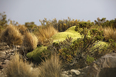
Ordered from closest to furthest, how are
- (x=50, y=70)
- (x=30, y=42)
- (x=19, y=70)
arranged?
(x=50, y=70) → (x=19, y=70) → (x=30, y=42)

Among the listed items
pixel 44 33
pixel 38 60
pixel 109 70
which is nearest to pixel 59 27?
pixel 44 33

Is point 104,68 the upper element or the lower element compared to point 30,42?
lower

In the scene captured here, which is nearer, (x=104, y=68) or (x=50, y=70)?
(x=104, y=68)

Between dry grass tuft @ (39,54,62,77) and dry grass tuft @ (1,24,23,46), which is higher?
dry grass tuft @ (1,24,23,46)

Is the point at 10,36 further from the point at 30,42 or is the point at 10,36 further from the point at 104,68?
the point at 104,68

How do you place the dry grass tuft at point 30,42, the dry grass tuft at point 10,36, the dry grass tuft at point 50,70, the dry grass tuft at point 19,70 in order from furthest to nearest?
the dry grass tuft at point 10,36
the dry grass tuft at point 30,42
the dry grass tuft at point 19,70
the dry grass tuft at point 50,70

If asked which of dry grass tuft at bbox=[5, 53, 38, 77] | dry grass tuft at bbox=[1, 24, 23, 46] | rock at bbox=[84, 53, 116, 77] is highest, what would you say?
dry grass tuft at bbox=[1, 24, 23, 46]

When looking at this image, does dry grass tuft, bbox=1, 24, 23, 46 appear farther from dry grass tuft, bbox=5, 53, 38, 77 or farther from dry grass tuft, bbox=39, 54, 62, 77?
dry grass tuft, bbox=39, 54, 62, 77

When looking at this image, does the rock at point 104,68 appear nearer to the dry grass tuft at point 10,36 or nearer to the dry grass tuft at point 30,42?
the dry grass tuft at point 30,42

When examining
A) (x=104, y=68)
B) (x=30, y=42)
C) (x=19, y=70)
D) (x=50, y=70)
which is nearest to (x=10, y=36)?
(x=30, y=42)

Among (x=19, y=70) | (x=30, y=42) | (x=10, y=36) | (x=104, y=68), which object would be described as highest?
(x=10, y=36)

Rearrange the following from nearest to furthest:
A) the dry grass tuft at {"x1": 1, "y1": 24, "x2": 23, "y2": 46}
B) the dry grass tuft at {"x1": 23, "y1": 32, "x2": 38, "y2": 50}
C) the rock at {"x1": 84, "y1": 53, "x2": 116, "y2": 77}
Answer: the rock at {"x1": 84, "y1": 53, "x2": 116, "y2": 77} → the dry grass tuft at {"x1": 23, "y1": 32, "x2": 38, "y2": 50} → the dry grass tuft at {"x1": 1, "y1": 24, "x2": 23, "y2": 46}

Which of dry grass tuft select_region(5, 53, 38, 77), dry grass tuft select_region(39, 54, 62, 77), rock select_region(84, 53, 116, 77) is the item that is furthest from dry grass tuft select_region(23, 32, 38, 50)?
rock select_region(84, 53, 116, 77)

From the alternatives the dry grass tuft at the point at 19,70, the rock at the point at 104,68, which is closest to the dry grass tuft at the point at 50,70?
the dry grass tuft at the point at 19,70
